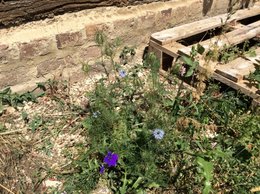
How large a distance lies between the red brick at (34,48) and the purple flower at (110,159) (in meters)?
1.00

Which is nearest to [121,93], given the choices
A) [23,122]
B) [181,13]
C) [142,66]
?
[142,66]

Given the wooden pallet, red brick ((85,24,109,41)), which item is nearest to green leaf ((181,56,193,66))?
the wooden pallet

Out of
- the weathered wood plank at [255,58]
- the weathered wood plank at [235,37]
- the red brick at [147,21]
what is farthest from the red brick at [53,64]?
the weathered wood plank at [255,58]

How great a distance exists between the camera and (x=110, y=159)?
2141 millimetres

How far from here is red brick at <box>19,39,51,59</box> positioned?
2656 mm

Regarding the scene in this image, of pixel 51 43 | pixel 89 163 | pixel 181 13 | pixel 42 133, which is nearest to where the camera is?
pixel 89 163

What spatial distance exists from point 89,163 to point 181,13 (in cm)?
172

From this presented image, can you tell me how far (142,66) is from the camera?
3182 mm

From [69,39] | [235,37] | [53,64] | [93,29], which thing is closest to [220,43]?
[235,37]

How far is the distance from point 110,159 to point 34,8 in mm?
1184

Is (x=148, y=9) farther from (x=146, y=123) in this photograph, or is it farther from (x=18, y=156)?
(x=18, y=156)

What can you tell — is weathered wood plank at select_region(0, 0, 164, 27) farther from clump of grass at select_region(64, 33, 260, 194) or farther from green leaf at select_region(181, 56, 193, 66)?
green leaf at select_region(181, 56, 193, 66)

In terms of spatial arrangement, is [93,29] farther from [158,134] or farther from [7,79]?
[158,134]

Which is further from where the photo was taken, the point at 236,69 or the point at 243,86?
the point at 236,69
